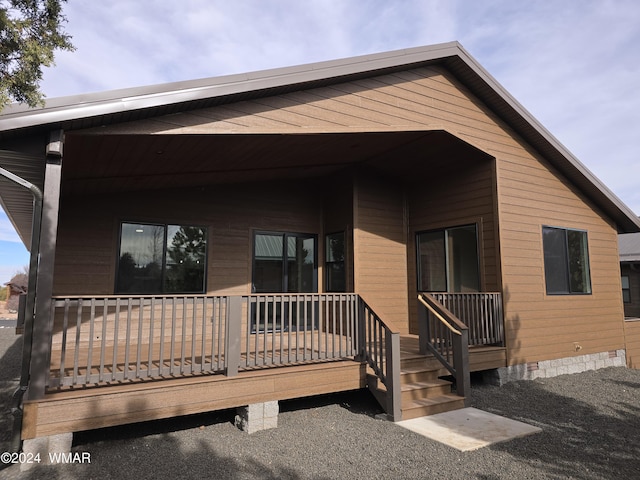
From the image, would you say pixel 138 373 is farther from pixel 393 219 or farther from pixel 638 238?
pixel 638 238

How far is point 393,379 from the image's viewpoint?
16.5 feet

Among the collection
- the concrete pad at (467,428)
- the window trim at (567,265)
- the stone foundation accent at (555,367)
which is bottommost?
the concrete pad at (467,428)

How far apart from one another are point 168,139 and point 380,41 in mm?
11376

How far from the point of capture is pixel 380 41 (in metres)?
13.9

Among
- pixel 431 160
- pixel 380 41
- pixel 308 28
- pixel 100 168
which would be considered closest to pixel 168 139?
pixel 100 168

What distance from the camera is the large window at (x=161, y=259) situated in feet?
23.3

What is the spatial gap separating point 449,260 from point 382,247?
4.42 ft

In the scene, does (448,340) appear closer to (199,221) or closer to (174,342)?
(174,342)

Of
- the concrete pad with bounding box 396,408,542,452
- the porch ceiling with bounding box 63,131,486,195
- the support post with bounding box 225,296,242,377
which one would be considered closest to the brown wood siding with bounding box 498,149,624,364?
the porch ceiling with bounding box 63,131,486,195

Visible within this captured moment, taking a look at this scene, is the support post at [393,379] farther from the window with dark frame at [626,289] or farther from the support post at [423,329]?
the window with dark frame at [626,289]

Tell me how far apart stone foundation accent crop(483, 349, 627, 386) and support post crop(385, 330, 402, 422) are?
2.90 m

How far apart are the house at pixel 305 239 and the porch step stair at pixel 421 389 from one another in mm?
34

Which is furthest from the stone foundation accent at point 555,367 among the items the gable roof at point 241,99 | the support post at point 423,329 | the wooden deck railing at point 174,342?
the gable roof at point 241,99

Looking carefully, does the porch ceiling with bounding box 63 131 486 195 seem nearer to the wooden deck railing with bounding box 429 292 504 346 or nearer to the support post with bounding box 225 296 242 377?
the support post with bounding box 225 296 242 377
